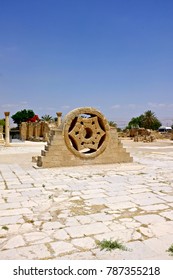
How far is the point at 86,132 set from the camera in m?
10.3

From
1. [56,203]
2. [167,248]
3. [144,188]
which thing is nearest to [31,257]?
[167,248]

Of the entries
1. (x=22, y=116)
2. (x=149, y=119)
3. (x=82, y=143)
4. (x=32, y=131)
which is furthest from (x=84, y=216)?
(x=22, y=116)

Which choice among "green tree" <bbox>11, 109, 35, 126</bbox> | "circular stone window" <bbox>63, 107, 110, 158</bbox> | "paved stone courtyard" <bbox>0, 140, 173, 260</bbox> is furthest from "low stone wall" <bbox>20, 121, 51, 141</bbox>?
"green tree" <bbox>11, 109, 35, 126</bbox>

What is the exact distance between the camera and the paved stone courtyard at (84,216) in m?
3.19

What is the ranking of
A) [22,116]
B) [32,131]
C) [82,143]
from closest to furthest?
[82,143], [32,131], [22,116]

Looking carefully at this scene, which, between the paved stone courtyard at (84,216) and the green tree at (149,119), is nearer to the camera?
the paved stone courtyard at (84,216)

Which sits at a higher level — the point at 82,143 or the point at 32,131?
the point at 32,131

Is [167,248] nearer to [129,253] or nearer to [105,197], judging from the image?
[129,253]

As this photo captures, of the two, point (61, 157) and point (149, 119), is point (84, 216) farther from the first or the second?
point (149, 119)

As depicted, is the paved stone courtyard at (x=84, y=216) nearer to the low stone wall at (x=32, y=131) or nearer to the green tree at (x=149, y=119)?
the low stone wall at (x=32, y=131)

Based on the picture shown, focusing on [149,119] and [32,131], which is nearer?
[32,131]

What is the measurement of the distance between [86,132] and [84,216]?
616 cm

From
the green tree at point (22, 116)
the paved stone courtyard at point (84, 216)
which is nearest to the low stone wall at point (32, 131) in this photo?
the paved stone courtyard at point (84, 216)

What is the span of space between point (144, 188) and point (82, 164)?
3.96m
